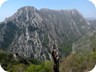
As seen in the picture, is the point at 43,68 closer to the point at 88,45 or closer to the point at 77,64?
the point at 77,64

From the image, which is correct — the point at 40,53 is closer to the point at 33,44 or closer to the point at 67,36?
the point at 33,44

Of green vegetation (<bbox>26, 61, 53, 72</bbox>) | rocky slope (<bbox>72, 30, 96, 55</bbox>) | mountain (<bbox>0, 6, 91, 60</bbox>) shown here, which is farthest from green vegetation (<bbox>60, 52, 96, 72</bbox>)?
mountain (<bbox>0, 6, 91, 60</bbox>)

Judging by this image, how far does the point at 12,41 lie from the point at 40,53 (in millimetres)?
12699

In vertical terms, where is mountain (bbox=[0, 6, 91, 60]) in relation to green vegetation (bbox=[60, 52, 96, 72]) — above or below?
below

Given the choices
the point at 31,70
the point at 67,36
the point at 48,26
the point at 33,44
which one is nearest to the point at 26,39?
the point at 33,44

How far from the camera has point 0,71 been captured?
535 cm

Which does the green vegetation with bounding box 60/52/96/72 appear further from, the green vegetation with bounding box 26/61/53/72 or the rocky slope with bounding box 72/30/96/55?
the rocky slope with bounding box 72/30/96/55

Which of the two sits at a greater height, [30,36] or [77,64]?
[77,64]

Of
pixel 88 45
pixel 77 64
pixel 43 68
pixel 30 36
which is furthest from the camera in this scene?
pixel 30 36

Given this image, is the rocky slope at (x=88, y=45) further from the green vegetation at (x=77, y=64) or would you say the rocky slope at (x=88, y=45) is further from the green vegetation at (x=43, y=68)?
the green vegetation at (x=77, y=64)

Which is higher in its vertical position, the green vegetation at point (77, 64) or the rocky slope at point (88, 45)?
the green vegetation at point (77, 64)

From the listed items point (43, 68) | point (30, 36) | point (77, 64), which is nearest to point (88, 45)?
point (30, 36)

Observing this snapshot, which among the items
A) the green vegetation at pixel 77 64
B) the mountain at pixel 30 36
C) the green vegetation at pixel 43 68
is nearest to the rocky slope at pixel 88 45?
the mountain at pixel 30 36

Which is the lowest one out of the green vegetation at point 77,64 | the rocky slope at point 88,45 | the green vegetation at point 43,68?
the rocky slope at point 88,45
